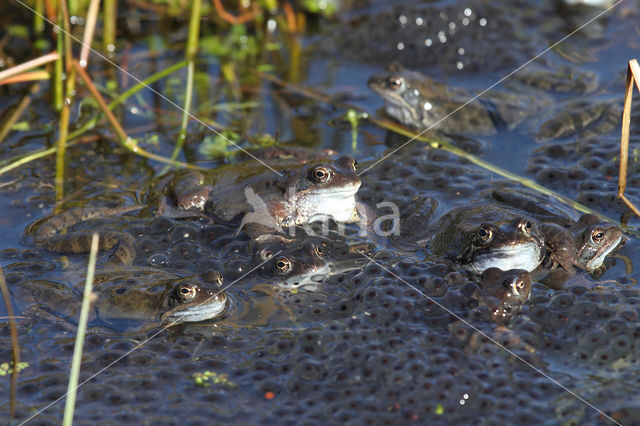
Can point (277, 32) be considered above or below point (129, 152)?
above

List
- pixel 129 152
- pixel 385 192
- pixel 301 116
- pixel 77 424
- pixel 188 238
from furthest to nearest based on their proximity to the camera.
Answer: pixel 301 116 → pixel 129 152 → pixel 385 192 → pixel 188 238 → pixel 77 424

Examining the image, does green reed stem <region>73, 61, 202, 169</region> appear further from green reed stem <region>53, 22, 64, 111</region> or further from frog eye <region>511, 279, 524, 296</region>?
frog eye <region>511, 279, 524, 296</region>

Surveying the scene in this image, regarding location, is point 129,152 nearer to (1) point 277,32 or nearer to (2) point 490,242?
(1) point 277,32

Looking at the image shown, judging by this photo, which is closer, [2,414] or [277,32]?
[2,414]

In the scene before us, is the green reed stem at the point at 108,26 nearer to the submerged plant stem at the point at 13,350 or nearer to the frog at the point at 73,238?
the frog at the point at 73,238

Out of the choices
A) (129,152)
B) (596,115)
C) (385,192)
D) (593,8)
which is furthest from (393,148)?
(593,8)

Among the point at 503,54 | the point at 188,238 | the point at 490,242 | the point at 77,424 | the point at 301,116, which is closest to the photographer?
the point at 77,424

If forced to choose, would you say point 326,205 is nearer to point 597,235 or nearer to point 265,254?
point 265,254

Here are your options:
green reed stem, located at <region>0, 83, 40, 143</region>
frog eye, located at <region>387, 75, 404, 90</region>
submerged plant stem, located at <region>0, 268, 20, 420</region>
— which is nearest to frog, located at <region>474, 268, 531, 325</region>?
frog eye, located at <region>387, 75, 404, 90</region>
